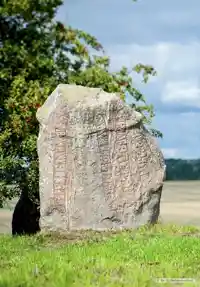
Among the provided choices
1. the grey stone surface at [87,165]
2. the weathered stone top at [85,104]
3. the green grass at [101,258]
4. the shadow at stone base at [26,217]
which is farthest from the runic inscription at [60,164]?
the shadow at stone base at [26,217]

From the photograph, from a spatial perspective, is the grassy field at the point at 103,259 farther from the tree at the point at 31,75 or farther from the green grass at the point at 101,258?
the tree at the point at 31,75

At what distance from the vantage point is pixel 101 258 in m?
7.84

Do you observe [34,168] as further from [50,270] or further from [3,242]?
[50,270]

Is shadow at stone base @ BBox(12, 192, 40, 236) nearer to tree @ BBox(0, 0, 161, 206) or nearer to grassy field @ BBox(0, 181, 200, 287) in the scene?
tree @ BBox(0, 0, 161, 206)

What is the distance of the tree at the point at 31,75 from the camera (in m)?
14.4

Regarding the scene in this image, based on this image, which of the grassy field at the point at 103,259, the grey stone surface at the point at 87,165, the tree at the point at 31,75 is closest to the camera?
the grassy field at the point at 103,259

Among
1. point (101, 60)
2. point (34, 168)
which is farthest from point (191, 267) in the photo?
point (101, 60)

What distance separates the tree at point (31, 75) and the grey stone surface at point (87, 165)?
2.94 m

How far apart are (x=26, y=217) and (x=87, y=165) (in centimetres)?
468

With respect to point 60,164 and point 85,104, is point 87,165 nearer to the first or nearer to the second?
point 60,164

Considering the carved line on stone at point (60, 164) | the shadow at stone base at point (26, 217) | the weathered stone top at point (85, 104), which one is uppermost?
the weathered stone top at point (85, 104)

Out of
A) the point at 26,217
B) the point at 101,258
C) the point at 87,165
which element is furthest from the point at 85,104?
the point at 26,217

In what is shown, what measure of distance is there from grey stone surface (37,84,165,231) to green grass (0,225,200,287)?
37 cm

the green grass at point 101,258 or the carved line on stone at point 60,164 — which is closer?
the green grass at point 101,258
